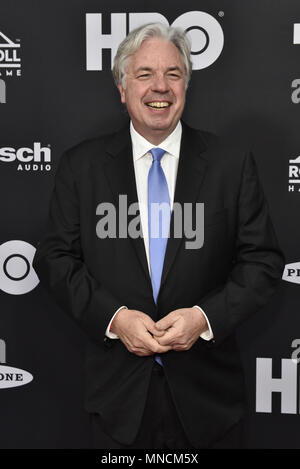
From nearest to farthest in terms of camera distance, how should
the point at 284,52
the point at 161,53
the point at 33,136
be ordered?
the point at 161,53 → the point at 284,52 → the point at 33,136

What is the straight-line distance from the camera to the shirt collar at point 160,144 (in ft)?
6.93

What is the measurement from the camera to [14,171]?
260 centimetres

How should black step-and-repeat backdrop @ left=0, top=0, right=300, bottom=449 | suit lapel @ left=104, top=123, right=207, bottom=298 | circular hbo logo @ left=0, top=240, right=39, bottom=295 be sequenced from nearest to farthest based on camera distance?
suit lapel @ left=104, top=123, right=207, bottom=298 → black step-and-repeat backdrop @ left=0, top=0, right=300, bottom=449 → circular hbo logo @ left=0, top=240, right=39, bottom=295

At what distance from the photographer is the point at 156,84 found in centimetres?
201

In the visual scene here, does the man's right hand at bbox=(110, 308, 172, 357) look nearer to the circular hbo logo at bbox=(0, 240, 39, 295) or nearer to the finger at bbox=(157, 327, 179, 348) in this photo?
the finger at bbox=(157, 327, 179, 348)

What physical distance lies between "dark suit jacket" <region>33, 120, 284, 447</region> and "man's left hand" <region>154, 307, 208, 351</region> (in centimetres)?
5

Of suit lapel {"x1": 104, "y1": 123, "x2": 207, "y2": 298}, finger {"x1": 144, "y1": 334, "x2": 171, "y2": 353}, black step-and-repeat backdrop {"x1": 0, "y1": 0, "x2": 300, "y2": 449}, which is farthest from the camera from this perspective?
black step-and-repeat backdrop {"x1": 0, "y1": 0, "x2": 300, "y2": 449}

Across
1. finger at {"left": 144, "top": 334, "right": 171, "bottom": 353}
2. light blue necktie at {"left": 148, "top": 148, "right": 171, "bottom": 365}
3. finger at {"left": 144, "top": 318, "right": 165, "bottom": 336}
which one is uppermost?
light blue necktie at {"left": 148, "top": 148, "right": 171, "bottom": 365}

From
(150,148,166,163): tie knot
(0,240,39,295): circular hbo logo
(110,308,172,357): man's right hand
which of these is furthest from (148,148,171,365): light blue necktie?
(0,240,39,295): circular hbo logo

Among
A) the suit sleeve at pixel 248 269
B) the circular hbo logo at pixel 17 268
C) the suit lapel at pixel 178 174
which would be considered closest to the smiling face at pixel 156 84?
the suit lapel at pixel 178 174

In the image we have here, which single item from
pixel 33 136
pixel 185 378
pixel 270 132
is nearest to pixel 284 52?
pixel 270 132

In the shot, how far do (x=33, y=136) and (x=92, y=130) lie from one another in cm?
26

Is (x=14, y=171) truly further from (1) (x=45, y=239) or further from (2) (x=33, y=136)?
(1) (x=45, y=239)

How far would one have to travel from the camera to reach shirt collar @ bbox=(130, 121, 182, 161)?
83.2 inches
